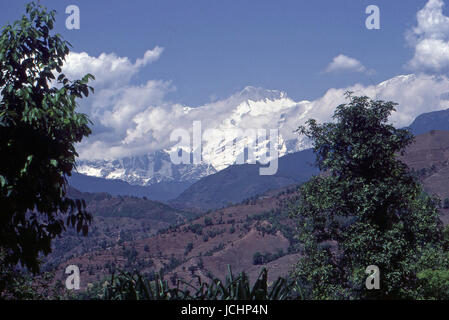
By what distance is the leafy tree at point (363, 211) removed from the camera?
62.6ft

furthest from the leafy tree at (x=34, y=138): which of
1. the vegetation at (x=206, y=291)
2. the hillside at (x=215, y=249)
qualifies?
the hillside at (x=215, y=249)

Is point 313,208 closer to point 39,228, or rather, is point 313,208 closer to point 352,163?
point 352,163

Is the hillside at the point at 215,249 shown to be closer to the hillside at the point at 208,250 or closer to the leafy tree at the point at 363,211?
the hillside at the point at 208,250

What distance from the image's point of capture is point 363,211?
19.0 meters

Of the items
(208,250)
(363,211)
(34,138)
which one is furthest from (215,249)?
(34,138)

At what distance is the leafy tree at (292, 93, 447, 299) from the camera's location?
62.6 feet

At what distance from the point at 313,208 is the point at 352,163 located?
8.62 ft

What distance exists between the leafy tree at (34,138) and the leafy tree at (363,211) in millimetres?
13050

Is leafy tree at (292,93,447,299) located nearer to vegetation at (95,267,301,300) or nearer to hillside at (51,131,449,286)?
vegetation at (95,267,301,300)

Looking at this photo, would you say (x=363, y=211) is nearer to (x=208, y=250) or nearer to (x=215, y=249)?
(x=215, y=249)

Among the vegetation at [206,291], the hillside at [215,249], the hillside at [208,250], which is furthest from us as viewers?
the hillside at [215,249]
